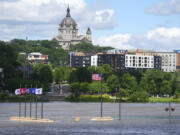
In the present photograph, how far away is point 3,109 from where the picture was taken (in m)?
160

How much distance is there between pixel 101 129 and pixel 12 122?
16730 mm

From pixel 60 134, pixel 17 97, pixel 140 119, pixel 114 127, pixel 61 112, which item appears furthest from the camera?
pixel 17 97

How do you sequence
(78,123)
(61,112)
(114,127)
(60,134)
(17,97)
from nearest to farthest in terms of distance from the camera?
(60,134) → (114,127) → (78,123) → (61,112) → (17,97)

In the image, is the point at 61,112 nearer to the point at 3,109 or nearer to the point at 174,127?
the point at 3,109

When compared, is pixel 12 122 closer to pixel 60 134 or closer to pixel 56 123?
pixel 56 123

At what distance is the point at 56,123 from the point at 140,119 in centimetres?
1799

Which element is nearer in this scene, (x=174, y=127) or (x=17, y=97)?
(x=174, y=127)

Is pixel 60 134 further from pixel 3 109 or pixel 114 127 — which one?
pixel 3 109

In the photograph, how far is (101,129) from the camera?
11106cm

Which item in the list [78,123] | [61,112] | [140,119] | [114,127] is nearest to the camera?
[114,127]

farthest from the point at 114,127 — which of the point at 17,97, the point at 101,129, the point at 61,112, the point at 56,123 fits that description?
the point at 17,97

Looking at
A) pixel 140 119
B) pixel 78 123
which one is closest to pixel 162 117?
pixel 140 119

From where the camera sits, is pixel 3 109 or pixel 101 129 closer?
pixel 101 129

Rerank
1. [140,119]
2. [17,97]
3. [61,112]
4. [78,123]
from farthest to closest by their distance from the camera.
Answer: [17,97] → [61,112] → [140,119] → [78,123]
